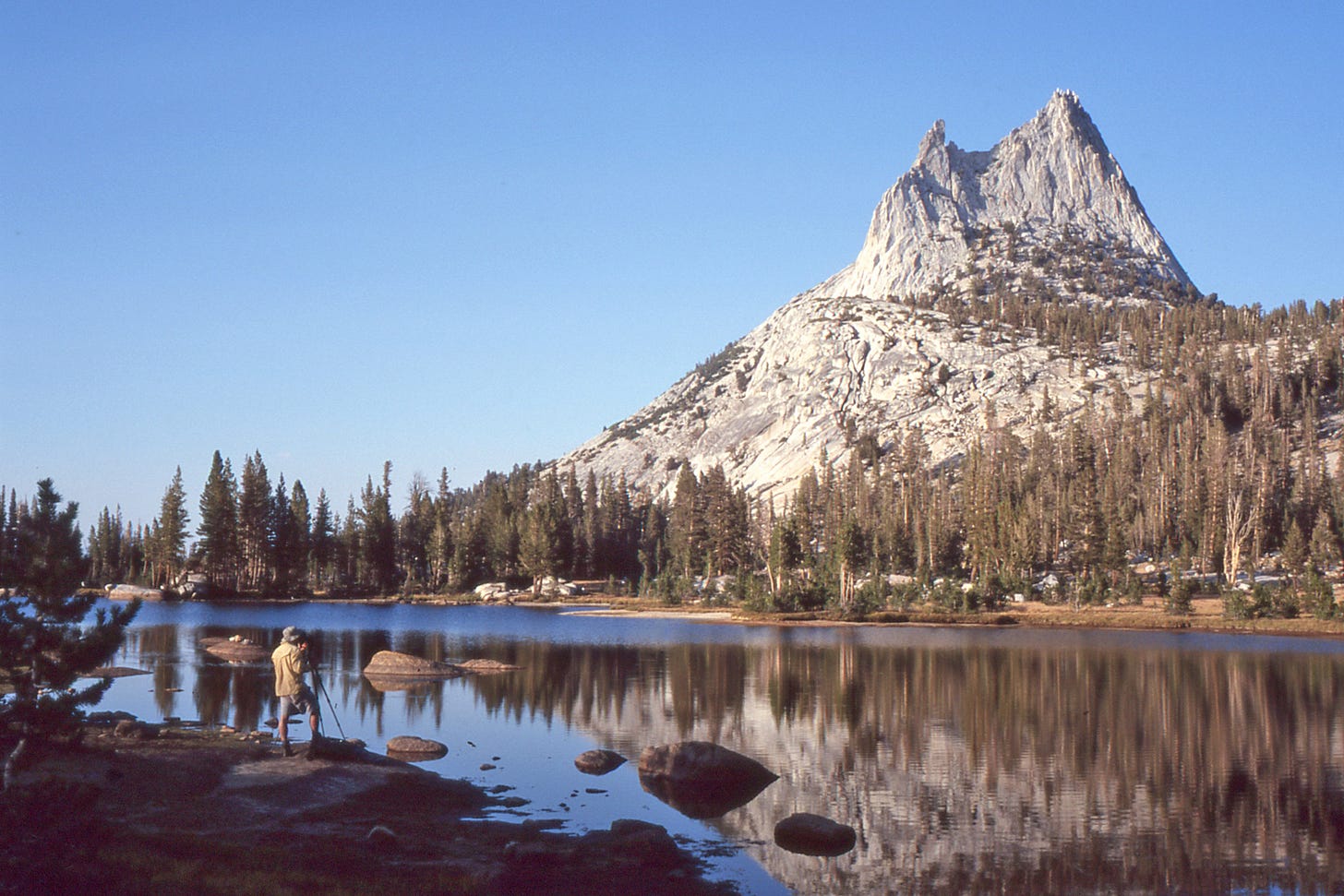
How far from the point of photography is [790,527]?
391ft

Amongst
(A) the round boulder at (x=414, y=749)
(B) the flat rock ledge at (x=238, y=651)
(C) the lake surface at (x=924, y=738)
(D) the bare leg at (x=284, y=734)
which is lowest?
(C) the lake surface at (x=924, y=738)

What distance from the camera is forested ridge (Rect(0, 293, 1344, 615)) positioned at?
115938 mm

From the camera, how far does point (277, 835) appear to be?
801 inches

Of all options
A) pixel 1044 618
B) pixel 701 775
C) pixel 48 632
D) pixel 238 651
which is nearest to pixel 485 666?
pixel 238 651

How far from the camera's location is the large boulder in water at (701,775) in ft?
88.9

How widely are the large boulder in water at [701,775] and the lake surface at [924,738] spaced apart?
0.64 metres

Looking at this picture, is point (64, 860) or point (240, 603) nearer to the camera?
point (64, 860)

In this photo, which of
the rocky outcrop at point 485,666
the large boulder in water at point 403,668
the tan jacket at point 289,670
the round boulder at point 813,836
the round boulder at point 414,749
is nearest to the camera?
the round boulder at point 813,836

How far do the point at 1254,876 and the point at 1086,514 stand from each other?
10631cm

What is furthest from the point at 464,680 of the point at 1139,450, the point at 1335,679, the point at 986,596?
the point at 1139,450

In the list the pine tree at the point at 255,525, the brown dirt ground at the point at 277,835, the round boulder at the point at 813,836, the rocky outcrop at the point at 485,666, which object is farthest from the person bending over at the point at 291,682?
the pine tree at the point at 255,525

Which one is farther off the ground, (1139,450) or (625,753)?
(1139,450)

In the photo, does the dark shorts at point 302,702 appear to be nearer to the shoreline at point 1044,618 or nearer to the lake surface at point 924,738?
the lake surface at point 924,738

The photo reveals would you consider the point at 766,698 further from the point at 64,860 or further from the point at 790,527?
the point at 790,527
